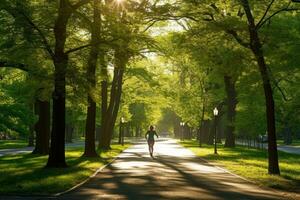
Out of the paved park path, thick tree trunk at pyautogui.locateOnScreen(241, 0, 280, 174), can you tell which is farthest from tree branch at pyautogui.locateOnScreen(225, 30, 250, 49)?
the paved park path

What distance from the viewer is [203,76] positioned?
2280 inches

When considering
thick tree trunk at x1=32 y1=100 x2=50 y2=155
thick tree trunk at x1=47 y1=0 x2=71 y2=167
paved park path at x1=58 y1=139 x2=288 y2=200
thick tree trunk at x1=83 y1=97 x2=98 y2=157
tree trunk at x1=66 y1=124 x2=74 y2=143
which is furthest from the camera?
tree trunk at x1=66 y1=124 x2=74 y2=143

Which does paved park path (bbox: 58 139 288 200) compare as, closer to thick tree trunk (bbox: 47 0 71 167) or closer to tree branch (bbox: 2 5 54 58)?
thick tree trunk (bbox: 47 0 71 167)

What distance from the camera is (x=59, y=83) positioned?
784 inches

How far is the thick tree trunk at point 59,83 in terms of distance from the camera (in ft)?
65.5

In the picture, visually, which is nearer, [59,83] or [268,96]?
[59,83]

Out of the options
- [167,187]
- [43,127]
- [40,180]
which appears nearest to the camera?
[167,187]

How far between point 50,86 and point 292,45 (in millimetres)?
9801


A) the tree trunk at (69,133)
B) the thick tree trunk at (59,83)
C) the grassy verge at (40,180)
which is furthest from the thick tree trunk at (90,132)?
the tree trunk at (69,133)

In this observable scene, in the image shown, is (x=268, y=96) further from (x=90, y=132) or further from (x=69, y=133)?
(x=69, y=133)

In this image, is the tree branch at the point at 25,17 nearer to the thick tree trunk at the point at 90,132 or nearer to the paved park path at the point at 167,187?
the paved park path at the point at 167,187

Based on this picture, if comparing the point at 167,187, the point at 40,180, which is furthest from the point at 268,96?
the point at 40,180

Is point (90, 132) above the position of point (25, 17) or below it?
below

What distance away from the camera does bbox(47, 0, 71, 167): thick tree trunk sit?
20.0 metres
